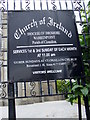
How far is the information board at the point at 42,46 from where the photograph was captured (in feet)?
7.82

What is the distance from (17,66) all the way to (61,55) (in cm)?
75

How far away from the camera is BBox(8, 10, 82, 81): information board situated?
238 centimetres

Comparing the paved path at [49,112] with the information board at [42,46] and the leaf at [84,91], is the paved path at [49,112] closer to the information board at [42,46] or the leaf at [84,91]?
the information board at [42,46]

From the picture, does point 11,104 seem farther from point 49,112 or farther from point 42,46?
point 49,112

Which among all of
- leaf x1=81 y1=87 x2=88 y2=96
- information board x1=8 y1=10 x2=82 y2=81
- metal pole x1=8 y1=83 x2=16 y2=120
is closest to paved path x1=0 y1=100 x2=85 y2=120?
metal pole x1=8 y1=83 x2=16 y2=120

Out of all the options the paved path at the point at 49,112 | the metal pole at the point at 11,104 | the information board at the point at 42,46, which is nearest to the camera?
the metal pole at the point at 11,104

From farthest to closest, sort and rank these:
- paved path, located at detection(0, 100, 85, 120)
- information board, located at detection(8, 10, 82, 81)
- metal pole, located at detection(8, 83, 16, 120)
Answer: paved path, located at detection(0, 100, 85, 120), information board, located at detection(8, 10, 82, 81), metal pole, located at detection(8, 83, 16, 120)

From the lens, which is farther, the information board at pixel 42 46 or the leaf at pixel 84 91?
the information board at pixel 42 46

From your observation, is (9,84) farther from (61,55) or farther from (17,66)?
(61,55)

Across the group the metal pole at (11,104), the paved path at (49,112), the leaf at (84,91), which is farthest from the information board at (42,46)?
the paved path at (49,112)

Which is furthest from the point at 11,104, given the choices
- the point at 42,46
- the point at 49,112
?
the point at 49,112

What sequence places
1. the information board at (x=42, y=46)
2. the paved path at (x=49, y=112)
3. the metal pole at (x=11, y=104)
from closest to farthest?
1. the metal pole at (x=11, y=104)
2. the information board at (x=42, y=46)
3. the paved path at (x=49, y=112)

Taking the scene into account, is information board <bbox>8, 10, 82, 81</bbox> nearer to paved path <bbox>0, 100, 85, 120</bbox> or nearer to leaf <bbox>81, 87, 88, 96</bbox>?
leaf <bbox>81, 87, 88, 96</bbox>

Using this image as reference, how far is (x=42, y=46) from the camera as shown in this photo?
2.53 metres
